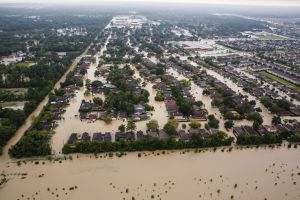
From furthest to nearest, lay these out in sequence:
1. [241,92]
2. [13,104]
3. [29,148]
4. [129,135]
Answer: [241,92] → [13,104] → [129,135] → [29,148]

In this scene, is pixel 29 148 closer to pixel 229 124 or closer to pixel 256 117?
pixel 229 124

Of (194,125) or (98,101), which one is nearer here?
(194,125)

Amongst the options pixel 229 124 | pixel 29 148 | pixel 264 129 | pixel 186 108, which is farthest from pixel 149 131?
pixel 264 129

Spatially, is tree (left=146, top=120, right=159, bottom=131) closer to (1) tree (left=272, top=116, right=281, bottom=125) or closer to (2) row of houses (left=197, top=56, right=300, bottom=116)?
(1) tree (left=272, top=116, right=281, bottom=125)

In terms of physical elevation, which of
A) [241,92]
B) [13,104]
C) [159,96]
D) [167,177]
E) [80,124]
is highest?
[159,96]

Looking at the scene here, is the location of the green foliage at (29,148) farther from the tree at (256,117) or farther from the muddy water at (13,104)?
the tree at (256,117)

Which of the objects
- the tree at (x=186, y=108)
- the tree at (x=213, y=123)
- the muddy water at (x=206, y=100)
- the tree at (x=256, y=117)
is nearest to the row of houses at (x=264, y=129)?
the muddy water at (x=206, y=100)

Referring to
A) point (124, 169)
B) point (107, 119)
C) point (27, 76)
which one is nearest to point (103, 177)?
point (124, 169)

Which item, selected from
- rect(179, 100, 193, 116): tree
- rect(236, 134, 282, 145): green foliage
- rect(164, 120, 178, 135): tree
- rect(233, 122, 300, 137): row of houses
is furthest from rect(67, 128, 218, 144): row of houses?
rect(179, 100, 193, 116): tree

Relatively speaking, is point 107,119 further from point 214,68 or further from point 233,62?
point 233,62
